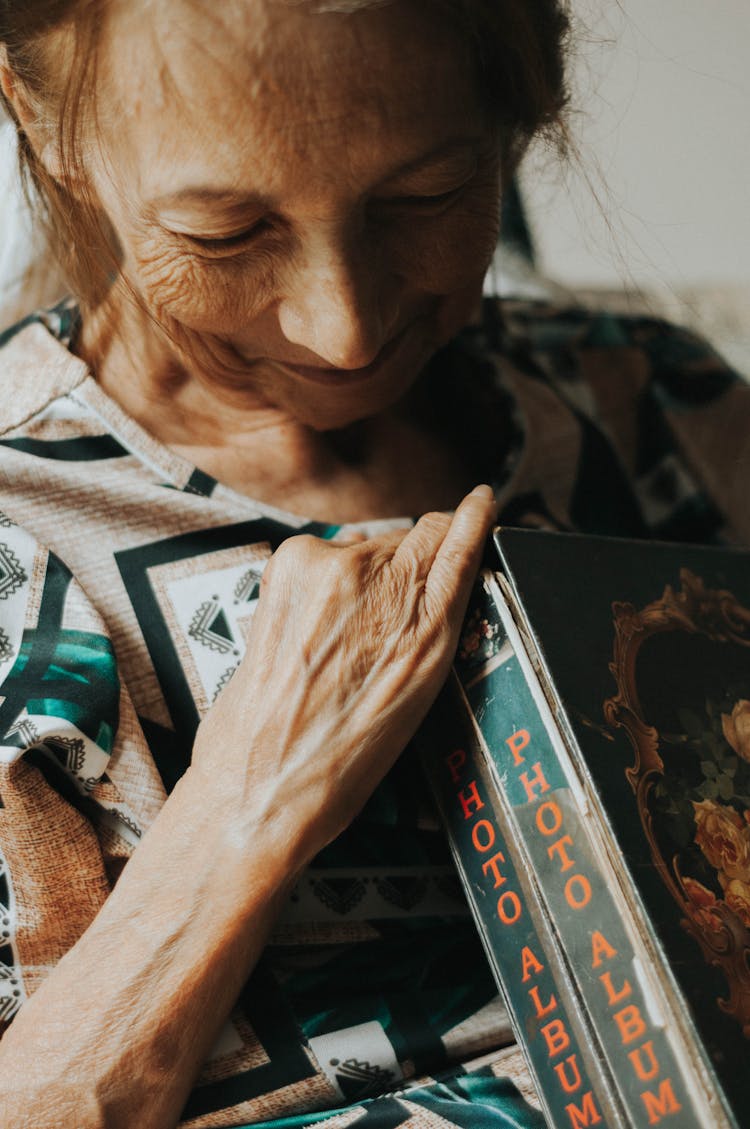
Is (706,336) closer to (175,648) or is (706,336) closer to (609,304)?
(609,304)

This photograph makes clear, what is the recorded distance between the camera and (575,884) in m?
0.71

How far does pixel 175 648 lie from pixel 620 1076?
0.51m

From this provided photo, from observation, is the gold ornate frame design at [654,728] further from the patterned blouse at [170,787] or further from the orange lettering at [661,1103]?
the patterned blouse at [170,787]

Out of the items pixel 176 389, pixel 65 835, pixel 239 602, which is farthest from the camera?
pixel 176 389

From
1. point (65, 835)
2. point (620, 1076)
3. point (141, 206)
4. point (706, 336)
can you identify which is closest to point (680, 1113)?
point (620, 1076)

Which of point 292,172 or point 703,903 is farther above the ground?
point 292,172

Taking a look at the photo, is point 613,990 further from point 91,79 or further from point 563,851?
point 91,79

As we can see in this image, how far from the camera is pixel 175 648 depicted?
950mm

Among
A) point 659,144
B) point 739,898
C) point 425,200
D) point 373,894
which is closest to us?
point 739,898

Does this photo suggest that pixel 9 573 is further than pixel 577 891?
Yes

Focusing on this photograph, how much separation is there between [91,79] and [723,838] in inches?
29.1

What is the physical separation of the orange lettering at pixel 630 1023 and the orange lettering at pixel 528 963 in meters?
0.08

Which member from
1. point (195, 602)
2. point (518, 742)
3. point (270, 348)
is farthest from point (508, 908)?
point (270, 348)

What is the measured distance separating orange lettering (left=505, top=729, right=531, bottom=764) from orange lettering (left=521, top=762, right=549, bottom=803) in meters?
0.01
